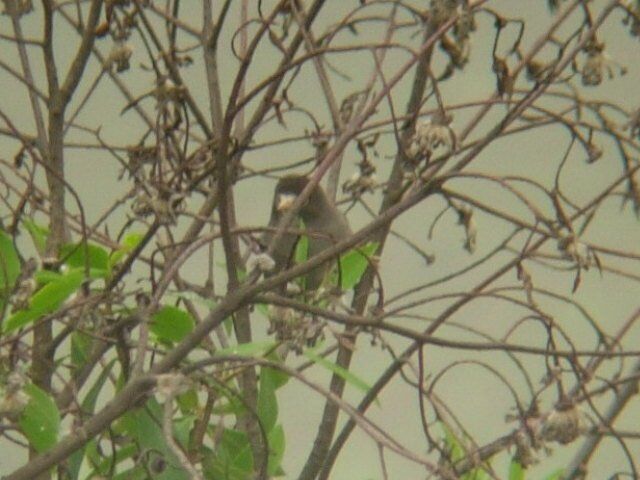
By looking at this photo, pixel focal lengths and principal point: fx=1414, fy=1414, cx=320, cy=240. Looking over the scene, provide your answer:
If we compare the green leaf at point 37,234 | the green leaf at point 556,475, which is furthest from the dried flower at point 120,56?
the green leaf at point 556,475

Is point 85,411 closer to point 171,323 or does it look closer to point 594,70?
point 171,323

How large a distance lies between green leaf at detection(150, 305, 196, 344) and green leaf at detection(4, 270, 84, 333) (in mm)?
82

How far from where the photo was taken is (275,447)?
4.44ft

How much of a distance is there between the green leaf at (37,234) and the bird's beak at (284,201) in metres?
0.25

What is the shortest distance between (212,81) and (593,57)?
16.8 inches

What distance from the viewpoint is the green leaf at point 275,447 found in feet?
4.38

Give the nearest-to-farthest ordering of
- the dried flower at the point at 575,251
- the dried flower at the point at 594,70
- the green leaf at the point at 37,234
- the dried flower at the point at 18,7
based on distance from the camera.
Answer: the dried flower at the point at 575,251 < the dried flower at the point at 594,70 < the green leaf at the point at 37,234 < the dried flower at the point at 18,7

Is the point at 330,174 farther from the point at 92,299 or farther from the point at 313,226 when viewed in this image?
the point at 92,299

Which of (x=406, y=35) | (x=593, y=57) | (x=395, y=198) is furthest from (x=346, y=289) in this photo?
(x=406, y=35)

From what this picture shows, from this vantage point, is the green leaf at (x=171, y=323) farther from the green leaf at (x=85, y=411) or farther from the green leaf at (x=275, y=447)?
the green leaf at (x=275, y=447)

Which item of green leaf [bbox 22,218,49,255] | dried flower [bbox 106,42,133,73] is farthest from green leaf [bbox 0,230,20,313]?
dried flower [bbox 106,42,133,73]

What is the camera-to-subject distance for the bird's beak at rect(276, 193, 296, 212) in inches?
56.9

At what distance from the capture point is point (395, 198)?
1378mm

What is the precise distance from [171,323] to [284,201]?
0.98ft
